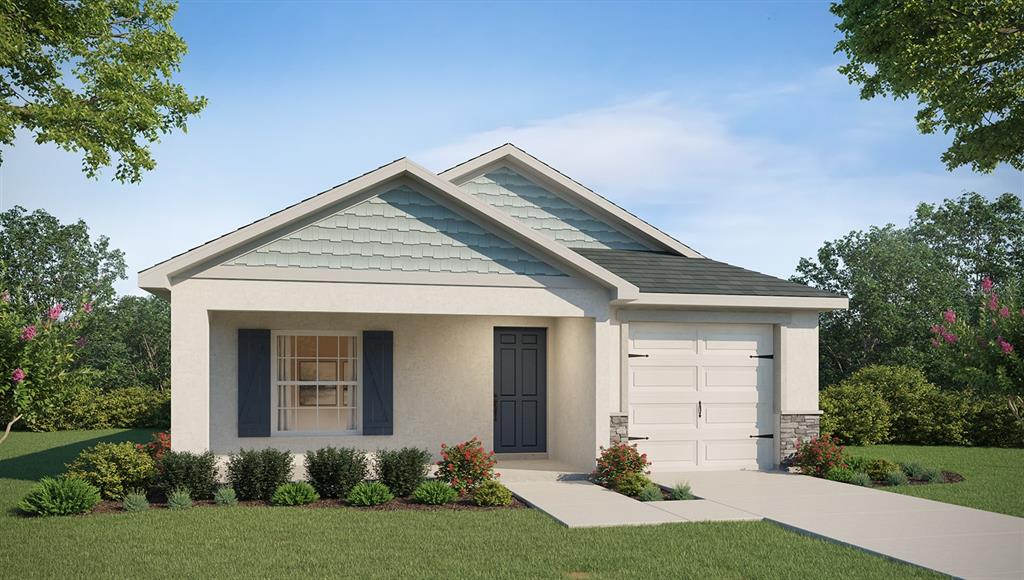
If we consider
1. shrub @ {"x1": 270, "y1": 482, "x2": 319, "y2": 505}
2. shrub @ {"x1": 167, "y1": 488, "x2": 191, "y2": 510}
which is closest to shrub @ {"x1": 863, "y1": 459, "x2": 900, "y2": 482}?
shrub @ {"x1": 270, "y1": 482, "x2": 319, "y2": 505}

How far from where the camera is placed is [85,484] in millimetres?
10930

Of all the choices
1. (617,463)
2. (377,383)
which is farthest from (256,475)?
(617,463)

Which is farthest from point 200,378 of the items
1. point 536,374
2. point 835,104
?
point 835,104

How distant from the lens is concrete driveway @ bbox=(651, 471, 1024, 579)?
8.36 m

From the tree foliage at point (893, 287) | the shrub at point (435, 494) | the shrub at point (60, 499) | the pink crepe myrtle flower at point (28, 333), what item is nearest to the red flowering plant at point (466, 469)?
the shrub at point (435, 494)

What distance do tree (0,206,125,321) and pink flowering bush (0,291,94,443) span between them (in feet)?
79.4

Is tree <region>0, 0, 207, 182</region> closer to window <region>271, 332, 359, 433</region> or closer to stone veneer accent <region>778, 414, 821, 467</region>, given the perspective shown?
window <region>271, 332, 359, 433</region>

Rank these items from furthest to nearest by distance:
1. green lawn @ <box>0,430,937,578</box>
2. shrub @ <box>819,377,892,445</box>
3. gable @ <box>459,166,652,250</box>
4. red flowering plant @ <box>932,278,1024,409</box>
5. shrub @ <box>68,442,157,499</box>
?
shrub @ <box>819,377,892,445</box>
gable @ <box>459,166,652,250</box>
red flowering plant @ <box>932,278,1024,409</box>
shrub @ <box>68,442,157,499</box>
green lawn @ <box>0,430,937,578</box>

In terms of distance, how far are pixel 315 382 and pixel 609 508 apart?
230 inches

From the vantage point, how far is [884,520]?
1035 centimetres

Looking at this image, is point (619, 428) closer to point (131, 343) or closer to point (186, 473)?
point (186, 473)

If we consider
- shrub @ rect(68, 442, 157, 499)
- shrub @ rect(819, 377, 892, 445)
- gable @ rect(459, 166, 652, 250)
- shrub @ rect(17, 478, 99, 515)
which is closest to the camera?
shrub @ rect(17, 478, 99, 515)

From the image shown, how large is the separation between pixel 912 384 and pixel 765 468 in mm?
9212

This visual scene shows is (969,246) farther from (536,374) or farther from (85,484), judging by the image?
Result: (85,484)
